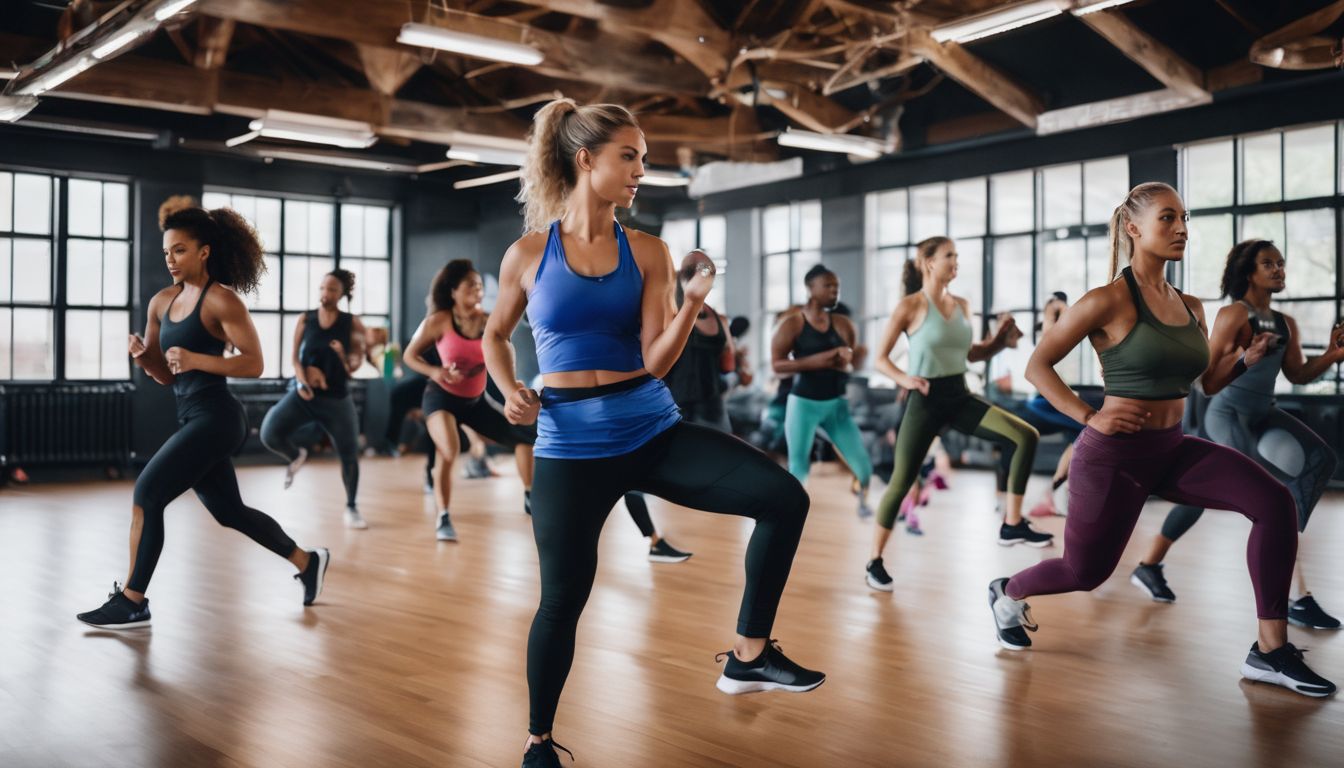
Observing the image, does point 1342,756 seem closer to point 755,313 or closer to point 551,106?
point 551,106

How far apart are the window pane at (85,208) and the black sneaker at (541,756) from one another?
9972 mm

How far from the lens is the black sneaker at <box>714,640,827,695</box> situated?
2.52m

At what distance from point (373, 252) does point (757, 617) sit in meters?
10.9

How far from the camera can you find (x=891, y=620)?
3963 mm

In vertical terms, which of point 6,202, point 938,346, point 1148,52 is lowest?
point 938,346

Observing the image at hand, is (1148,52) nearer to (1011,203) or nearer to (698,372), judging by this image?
(1011,203)

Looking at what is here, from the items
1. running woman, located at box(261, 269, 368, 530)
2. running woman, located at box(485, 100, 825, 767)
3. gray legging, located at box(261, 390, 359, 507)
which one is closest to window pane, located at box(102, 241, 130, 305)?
running woman, located at box(261, 269, 368, 530)

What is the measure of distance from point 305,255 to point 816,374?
314 inches

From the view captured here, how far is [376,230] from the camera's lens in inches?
499

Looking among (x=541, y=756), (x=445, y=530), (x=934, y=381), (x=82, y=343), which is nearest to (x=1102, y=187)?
(x=934, y=381)

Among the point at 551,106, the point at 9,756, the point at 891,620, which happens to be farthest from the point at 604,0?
the point at 9,756

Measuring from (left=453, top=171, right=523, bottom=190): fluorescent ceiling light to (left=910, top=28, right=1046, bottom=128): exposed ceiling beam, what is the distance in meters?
4.44

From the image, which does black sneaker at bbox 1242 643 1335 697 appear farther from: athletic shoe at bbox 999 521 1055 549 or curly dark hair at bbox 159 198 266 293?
curly dark hair at bbox 159 198 266 293

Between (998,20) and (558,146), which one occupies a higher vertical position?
(998,20)
